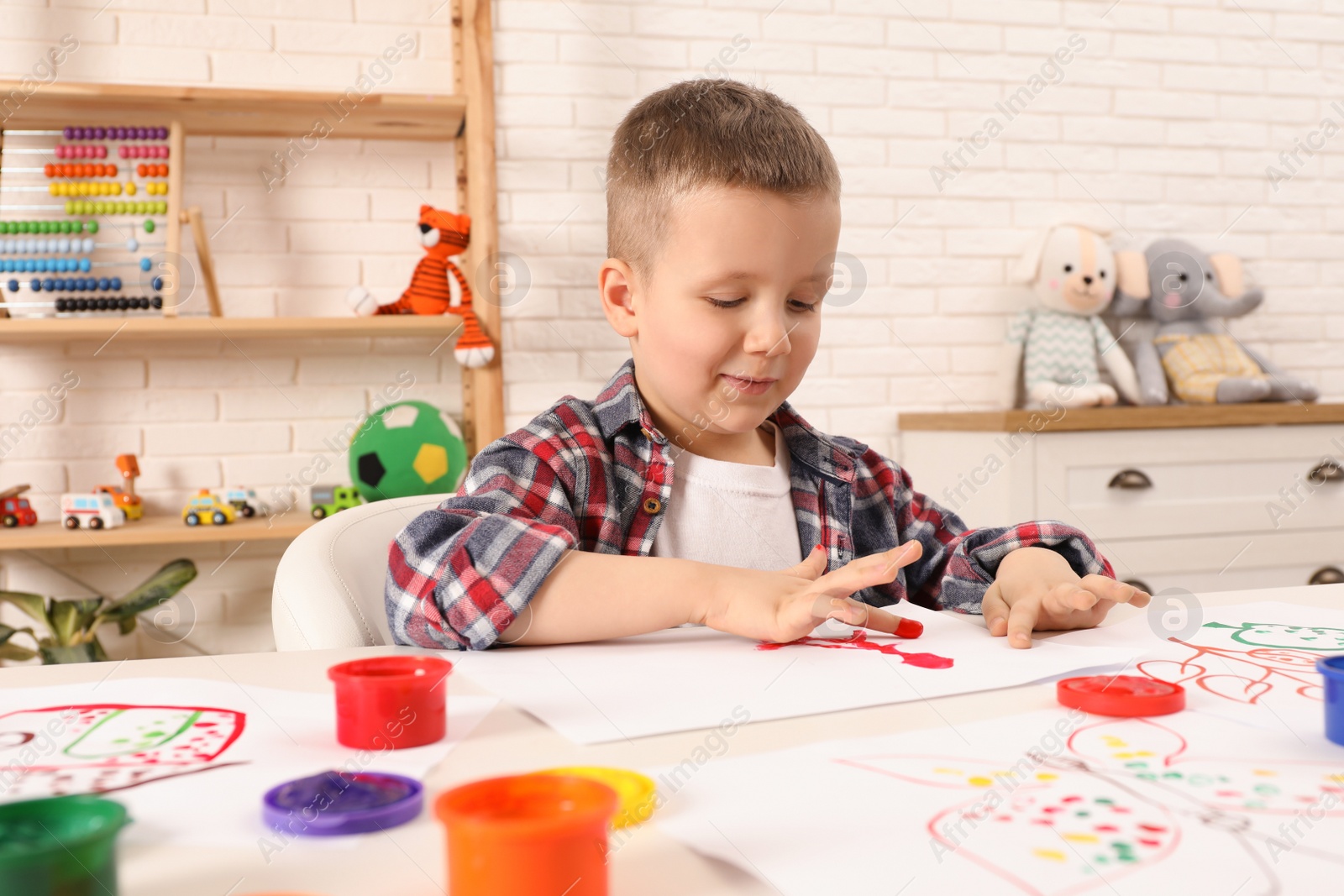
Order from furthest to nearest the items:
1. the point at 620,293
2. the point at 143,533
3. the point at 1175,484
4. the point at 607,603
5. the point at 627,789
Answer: the point at 1175,484
the point at 143,533
the point at 620,293
the point at 607,603
the point at 627,789

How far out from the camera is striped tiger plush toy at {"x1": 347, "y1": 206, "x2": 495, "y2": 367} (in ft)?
6.97

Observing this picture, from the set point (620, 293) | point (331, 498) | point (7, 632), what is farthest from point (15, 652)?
point (620, 293)

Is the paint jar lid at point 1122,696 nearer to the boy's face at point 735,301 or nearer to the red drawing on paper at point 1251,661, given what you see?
the red drawing on paper at point 1251,661

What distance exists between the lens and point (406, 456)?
2.08m

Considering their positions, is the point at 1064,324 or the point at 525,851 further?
the point at 1064,324


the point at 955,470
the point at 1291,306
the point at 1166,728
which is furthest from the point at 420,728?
the point at 1291,306

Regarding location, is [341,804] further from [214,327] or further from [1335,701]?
[214,327]

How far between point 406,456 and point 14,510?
78 centimetres

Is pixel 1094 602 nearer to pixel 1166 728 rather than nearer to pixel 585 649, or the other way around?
pixel 1166 728

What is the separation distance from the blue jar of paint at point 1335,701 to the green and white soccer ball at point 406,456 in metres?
1.79

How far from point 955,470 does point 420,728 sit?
77.5 inches

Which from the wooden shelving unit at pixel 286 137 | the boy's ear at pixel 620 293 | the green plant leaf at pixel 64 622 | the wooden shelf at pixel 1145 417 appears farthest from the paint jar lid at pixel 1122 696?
the green plant leaf at pixel 64 622

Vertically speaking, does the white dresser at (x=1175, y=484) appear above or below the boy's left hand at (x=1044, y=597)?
below

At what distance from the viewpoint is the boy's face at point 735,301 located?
2.91ft
